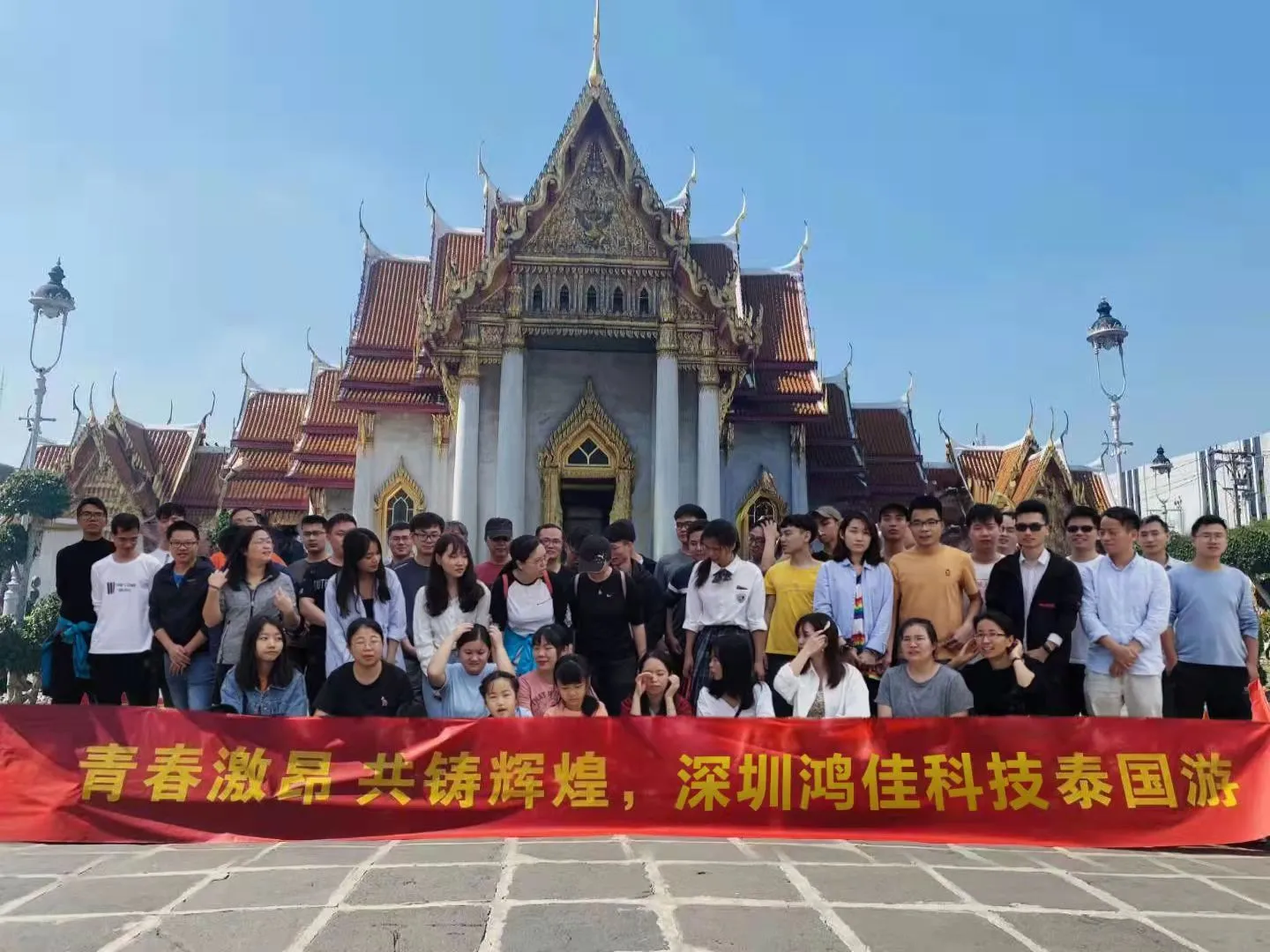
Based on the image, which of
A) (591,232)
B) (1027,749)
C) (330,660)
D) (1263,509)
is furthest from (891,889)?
(1263,509)

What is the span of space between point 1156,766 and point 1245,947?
1.81 metres

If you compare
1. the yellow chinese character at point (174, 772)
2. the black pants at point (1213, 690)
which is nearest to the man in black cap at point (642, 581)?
the yellow chinese character at point (174, 772)

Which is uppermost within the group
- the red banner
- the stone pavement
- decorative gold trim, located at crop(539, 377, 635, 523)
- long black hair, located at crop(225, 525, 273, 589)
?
decorative gold trim, located at crop(539, 377, 635, 523)

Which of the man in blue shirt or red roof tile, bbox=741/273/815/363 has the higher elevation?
red roof tile, bbox=741/273/815/363

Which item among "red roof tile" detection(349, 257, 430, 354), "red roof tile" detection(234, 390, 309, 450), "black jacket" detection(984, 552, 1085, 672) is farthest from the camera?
"red roof tile" detection(234, 390, 309, 450)

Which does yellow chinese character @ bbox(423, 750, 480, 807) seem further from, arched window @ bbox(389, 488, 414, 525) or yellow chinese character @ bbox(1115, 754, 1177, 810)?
arched window @ bbox(389, 488, 414, 525)

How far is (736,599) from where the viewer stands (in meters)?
5.79

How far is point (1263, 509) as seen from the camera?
161 feet

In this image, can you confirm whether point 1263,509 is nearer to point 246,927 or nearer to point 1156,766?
point 1156,766

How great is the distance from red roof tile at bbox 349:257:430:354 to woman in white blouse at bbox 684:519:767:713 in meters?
13.9

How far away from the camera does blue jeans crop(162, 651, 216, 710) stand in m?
5.78

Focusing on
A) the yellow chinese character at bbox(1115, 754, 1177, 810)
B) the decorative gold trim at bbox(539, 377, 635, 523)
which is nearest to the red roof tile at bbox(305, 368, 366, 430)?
the decorative gold trim at bbox(539, 377, 635, 523)

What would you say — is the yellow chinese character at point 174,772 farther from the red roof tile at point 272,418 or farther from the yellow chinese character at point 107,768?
the red roof tile at point 272,418

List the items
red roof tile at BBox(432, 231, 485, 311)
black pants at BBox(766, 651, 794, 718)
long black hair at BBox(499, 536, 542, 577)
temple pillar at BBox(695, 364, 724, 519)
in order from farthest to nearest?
red roof tile at BBox(432, 231, 485, 311)
temple pillar at BBox(695, 364, 724, 519)
long black hair at BBox(499, 536, 542, 577)
black pants at BBox(766, 651, 794, 718)
